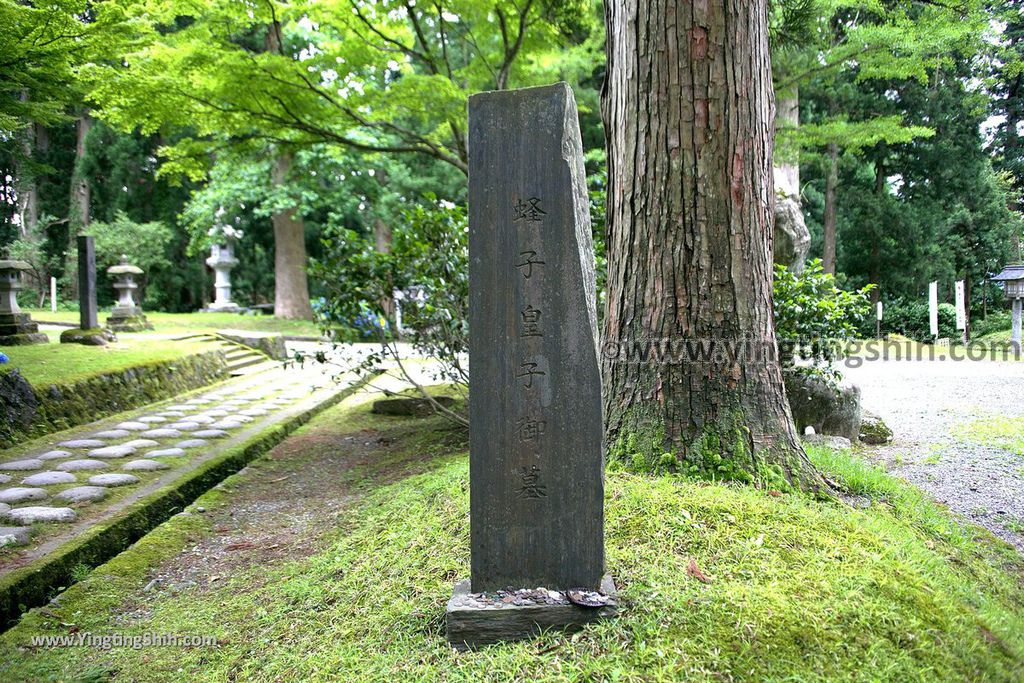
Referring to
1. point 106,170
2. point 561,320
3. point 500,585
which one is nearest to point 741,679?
point 500,585

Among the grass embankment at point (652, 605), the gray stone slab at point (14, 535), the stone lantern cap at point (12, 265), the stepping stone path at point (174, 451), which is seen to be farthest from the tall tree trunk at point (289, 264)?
the grass embankment at point (652, 605)

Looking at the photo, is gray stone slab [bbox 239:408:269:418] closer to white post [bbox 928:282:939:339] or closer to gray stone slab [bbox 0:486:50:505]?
gray stone slab [bbox 0:486:50:505]

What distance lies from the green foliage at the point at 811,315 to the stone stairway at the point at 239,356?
8.71 metres

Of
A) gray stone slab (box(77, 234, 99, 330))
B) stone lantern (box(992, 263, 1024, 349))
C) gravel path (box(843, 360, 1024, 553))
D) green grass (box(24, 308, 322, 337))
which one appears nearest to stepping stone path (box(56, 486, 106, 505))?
gravel path (box(843, 360, 1024, 553))

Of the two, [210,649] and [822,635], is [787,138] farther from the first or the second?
[210,649]

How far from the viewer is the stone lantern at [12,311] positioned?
26.8ft

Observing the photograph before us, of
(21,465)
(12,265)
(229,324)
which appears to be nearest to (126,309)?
(229,324)

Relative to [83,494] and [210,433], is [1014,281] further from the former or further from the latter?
[83,494]

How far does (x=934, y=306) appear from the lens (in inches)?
328

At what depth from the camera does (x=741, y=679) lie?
1.96 meters

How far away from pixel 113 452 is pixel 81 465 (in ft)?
1.36

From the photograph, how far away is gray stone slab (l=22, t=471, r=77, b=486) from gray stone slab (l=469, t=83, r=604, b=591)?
3500 mm

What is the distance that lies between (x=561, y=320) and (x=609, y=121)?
2102 mm

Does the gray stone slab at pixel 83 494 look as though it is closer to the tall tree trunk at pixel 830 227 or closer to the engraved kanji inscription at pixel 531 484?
the engraved kanji inscription at pixel 531 484
